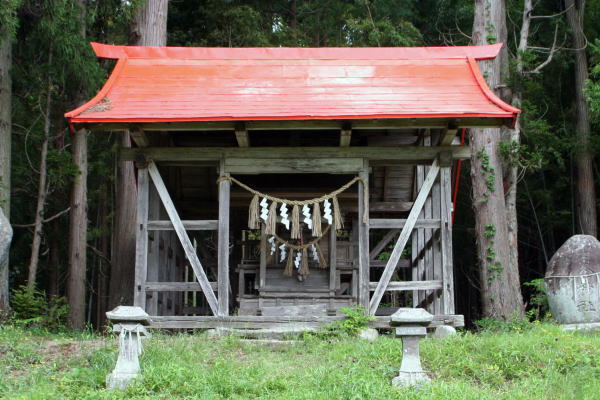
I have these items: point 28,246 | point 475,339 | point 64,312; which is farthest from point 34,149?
point 475,339

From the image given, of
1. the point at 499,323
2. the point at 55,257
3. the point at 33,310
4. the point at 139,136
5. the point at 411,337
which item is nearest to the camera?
the point at 411,337

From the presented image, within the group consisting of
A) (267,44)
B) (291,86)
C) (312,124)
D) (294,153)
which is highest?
(267,44)

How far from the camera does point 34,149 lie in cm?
2056

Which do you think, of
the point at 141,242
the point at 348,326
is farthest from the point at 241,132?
the point at 348,326

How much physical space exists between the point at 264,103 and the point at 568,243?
556 cm

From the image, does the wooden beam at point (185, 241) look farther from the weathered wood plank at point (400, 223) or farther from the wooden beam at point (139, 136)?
the weathered wood plank at point (400, 223)

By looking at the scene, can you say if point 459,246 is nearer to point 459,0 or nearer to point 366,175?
point 459,0

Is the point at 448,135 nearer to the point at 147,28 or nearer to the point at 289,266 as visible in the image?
the point at 289,266

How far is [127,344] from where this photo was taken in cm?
776

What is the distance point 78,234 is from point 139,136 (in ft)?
20.3

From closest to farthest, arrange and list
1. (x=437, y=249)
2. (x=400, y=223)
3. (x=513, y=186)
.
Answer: (x=400, y=223) < (x=437, y=249) < (x=513, y=186)

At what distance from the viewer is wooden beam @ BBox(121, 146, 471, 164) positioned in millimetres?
11547

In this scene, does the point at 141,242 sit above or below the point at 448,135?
below

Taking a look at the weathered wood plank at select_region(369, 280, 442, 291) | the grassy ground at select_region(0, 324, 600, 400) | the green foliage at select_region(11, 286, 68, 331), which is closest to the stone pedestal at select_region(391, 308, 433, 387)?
the grassy ground at select_region(0, 324, 600, 400)
